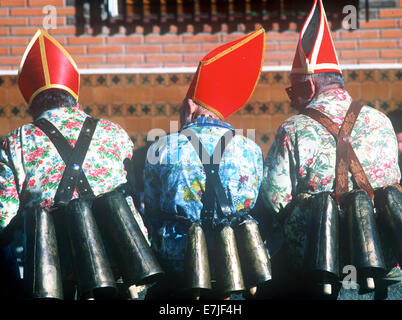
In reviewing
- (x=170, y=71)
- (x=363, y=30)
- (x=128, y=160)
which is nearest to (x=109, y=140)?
(x=128, y=160)

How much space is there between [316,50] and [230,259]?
1511mm

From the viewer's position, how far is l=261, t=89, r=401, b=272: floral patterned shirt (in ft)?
13.9

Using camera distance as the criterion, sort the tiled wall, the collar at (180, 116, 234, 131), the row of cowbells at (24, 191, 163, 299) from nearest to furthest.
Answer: the row of cowbells at (24, 191, 163, 299) < the collar at (180, 116, 234, 131) < the tiled wall

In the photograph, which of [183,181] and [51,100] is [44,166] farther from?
[183,181]

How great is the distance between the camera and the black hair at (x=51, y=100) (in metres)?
4.58

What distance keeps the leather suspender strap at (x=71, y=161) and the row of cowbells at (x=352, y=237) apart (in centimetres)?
133

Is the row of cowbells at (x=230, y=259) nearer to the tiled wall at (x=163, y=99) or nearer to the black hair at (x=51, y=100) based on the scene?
the black hair at (x=51, y=100)

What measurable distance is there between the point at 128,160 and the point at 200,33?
5.34 ft

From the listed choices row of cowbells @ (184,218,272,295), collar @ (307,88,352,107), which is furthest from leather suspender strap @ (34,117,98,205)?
collar @ (307,88,352,107)

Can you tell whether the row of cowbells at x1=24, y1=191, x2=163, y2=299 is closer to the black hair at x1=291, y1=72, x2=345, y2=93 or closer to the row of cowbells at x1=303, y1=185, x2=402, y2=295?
the row of cowbells at x1=303, y1=185, x2=402, y2=295

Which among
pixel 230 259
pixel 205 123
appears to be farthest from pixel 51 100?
pixel 230 259

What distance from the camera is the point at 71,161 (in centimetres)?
425

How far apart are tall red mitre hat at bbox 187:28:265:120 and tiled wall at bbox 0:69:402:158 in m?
0.71
